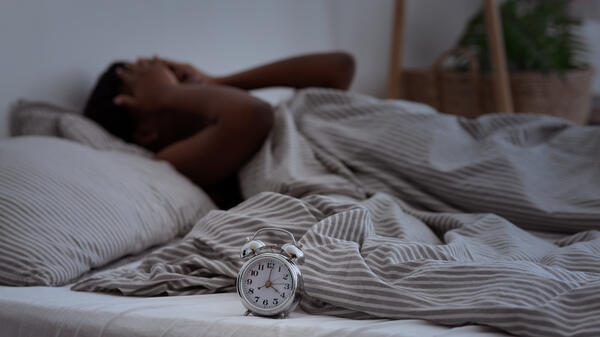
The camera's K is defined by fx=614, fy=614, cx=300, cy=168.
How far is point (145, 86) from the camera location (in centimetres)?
147

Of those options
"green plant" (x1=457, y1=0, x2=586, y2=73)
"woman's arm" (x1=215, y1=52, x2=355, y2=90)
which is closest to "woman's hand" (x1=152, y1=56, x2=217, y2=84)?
"woman's arm" (x1=215, y1=52, x2=355, y2=90)

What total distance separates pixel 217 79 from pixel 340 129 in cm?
51

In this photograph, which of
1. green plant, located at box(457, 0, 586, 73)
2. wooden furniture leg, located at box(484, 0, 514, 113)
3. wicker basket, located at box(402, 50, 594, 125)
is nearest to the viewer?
wooden furniture leg, located at box(484, 0, 514, 113)

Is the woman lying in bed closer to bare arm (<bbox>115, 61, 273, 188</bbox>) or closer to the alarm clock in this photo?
bare arm (<bbox>115, 61, 273, 188</bbox>)

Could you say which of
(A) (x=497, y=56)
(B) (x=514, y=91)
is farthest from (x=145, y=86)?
(B) (x=514, y=91)

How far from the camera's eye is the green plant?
295 cm

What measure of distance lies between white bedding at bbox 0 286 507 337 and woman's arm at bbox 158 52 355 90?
90cm

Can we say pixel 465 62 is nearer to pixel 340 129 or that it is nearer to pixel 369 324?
pixel 340 129

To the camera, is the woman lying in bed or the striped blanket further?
the woman lying in bed

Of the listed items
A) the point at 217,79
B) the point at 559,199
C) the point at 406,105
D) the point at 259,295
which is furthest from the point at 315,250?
the point at 217,79

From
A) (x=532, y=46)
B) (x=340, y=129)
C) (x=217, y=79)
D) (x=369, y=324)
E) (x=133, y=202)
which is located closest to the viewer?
(x=369, y=324)

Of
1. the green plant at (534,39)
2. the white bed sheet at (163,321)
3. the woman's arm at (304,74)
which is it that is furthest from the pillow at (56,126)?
the green plant at (534,39)

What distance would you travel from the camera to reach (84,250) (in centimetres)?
94

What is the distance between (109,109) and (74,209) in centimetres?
55
